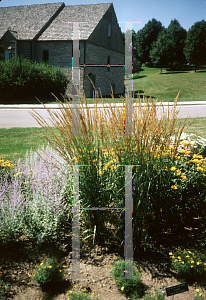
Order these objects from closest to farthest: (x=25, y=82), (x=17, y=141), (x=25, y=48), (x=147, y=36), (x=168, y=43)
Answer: (x=147, y=36)
(x=168, y=43)
(x=17, y=141)
(x=25, y=82)
(x=25, y=48)

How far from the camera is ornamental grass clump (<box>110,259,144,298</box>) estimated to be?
6.33 feet

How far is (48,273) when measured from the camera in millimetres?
2002

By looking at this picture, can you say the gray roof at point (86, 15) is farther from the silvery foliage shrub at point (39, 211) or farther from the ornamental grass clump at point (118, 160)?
the silvery foliage shrub at point (39, 211)

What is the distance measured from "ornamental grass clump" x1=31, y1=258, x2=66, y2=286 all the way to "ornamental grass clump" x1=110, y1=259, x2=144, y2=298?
432mm

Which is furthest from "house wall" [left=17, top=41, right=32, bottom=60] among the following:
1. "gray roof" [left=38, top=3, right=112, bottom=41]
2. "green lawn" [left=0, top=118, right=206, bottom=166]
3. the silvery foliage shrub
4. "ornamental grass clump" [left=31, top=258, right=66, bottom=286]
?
"ornamental grass clump" [left=31, top=258, right=66, bottom=286]

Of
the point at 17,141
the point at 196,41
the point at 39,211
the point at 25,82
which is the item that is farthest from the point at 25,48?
the point at 196,41

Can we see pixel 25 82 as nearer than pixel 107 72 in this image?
No

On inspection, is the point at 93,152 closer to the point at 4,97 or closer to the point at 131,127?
the point at 131,127

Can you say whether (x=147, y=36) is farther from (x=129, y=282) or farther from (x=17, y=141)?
(x=17, y=141)

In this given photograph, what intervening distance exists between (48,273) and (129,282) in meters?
0.65

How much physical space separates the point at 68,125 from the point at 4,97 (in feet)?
46.8

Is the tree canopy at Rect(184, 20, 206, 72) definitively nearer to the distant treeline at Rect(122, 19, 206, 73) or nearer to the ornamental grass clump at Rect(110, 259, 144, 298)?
the distant treeline at Rect(122, 19, 206, 73)

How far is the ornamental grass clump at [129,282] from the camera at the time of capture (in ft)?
6.33

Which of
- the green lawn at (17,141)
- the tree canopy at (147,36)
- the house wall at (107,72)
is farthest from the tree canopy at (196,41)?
the green lawn at (17,141)
